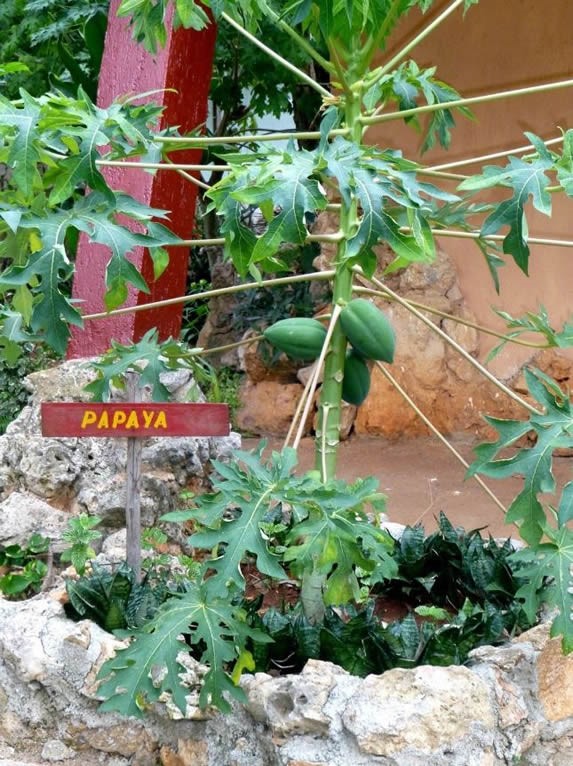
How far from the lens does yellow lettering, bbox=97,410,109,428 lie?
7.54 feet

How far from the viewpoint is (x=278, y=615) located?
2.31 metres

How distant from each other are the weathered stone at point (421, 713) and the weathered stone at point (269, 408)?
4.69 metres

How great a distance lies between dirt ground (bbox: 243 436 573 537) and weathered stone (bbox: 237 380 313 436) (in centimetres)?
17

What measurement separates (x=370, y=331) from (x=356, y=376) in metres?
0.22

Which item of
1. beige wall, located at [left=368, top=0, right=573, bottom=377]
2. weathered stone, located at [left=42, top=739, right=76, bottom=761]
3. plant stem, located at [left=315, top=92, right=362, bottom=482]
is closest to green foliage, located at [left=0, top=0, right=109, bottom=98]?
beige wall, located at [left=368, top=0, right=573, bottom=377]

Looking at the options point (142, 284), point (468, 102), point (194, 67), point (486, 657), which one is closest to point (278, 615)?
point (486, 657)

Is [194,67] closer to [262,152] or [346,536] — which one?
[262,152]

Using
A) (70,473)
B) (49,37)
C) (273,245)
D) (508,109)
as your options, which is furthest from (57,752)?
(508,109)

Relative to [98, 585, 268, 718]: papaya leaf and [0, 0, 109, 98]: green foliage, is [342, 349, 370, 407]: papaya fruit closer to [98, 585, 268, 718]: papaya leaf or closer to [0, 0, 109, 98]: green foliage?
[98, 585, 268, 718]: papaya leaf

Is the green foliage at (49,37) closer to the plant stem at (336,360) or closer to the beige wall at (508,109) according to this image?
the beige wall at (508,109)

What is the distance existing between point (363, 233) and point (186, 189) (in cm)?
213

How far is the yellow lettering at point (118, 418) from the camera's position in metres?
2.30

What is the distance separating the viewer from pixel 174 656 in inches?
73.2

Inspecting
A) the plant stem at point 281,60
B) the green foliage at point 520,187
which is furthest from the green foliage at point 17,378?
the green foliage at point 520,187
